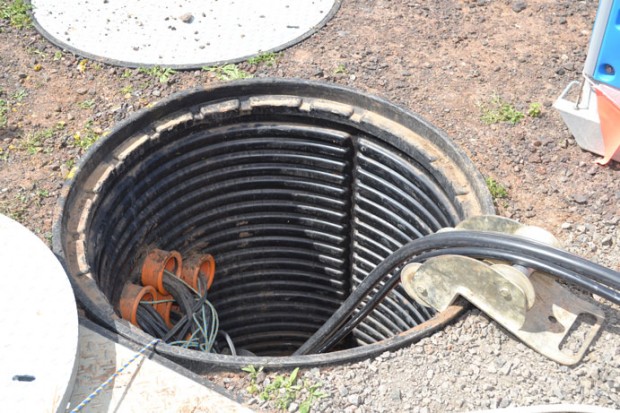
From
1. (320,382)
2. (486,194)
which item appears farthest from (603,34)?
(320,382)

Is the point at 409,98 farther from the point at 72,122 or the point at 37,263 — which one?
the point at 37,263

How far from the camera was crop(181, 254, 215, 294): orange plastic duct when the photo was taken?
5711mm

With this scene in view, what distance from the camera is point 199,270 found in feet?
19.1

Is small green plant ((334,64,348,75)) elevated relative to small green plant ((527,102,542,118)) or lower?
elevated

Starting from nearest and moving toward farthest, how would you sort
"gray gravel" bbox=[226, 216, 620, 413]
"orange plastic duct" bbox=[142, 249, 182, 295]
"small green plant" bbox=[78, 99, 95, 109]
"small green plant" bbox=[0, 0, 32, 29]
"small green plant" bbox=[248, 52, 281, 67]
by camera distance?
"gray gravel" bbox=[226, 216, 620, 413]
"orange plastic duct" bbox=[142, 249, 182, 295]
"small green plant" bbox=[78, 99, 95, 109]
"small green plant" bbox=[248, 52, 281, 67]
"small green plant" bbox=[0, 0, 32, 29]

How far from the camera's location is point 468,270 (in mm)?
3730

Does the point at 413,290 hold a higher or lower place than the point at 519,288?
lower

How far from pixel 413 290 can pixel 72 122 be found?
2863 mm

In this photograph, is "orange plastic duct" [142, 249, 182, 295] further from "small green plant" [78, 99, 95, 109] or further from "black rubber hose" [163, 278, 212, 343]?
"small green plant" [78, 99, 95, 109]

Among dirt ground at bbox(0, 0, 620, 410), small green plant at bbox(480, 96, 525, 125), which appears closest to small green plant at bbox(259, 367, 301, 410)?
dirt ground at bbox(0, 0, 620, 410)

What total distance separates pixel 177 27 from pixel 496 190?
10.7 ft

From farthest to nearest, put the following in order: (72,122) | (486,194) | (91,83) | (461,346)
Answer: (91,83) → (72,122) → (486,194) → (461,346)

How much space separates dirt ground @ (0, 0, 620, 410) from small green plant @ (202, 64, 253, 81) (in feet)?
0.19

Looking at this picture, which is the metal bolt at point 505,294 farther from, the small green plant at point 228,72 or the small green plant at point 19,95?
the small green plant at point 19,95
